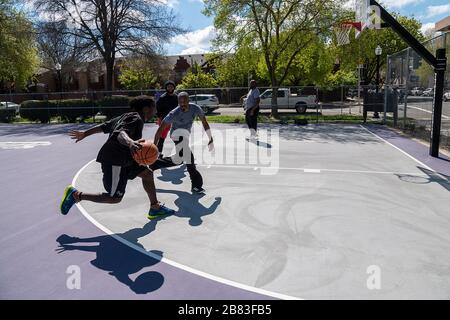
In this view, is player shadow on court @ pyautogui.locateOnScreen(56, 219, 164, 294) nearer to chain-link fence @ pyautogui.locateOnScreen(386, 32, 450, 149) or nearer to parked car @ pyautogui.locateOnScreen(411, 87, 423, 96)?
chain-link fence @ pyautogui.locateOnScreen(386, 32, 450, 149)

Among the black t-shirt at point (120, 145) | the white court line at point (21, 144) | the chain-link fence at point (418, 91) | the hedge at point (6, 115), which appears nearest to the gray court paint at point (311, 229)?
the black t-shirt at point (120, 145)

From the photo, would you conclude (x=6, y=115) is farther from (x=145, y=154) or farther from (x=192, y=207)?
(x=145, y=154)

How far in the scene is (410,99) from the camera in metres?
14.3

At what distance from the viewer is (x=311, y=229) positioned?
539cm

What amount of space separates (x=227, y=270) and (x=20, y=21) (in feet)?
111

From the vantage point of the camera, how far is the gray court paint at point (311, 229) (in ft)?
13.3

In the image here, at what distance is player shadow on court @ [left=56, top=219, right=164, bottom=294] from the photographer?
13.3 ft

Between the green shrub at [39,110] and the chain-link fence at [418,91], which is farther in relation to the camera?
the green shrub at [39,110]

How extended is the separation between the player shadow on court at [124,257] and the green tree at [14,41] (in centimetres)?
2691

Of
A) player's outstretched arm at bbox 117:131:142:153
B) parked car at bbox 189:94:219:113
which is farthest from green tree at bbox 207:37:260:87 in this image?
player's outstretched arm at bbox 117:131:142:153

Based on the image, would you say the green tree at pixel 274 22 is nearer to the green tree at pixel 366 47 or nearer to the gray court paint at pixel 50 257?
the green tree at pixel 366 47
